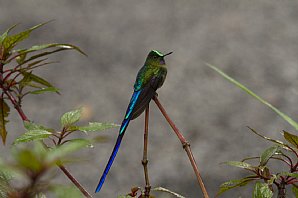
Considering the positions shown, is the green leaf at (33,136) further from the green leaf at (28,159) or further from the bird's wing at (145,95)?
the green leaf at (28,159)

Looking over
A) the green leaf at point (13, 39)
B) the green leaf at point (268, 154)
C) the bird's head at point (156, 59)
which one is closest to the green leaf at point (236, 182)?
the green leaf at point (268, 154)

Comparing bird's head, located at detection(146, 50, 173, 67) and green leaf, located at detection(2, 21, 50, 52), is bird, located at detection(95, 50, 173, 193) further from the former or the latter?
green leaf, located at detection(2, 21, 50, 52)

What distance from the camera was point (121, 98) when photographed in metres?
2.41

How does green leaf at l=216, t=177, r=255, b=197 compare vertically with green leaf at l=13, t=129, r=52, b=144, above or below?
below

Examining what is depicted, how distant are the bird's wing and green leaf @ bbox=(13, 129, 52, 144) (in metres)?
0.09

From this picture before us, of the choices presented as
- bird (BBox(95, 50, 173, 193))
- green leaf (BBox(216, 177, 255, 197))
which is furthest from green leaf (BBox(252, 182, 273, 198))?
bird (BBox(95, 50, 173, 193))

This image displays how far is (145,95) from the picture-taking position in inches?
24.3


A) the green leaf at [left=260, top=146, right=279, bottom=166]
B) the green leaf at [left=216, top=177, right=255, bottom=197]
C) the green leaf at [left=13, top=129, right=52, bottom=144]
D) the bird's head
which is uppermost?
the bird's head

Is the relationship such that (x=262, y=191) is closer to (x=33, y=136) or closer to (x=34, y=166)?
(x=33, y=136)

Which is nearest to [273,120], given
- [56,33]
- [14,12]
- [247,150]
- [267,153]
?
[247,150]

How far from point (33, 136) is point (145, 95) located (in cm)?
12

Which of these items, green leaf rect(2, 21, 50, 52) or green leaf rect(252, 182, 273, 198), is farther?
green leaf rect(2, 21, 50, 52)

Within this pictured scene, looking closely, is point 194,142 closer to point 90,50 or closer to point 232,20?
Answer: point 90,50

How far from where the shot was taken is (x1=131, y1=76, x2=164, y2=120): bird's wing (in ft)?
1.99
